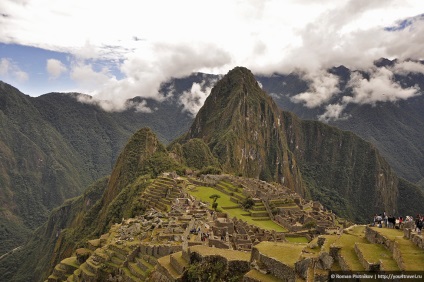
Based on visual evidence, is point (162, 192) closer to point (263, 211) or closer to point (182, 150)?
point (263, 211)

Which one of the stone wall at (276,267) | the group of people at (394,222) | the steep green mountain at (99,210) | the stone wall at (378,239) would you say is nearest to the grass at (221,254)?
the stone wall at (276,267)

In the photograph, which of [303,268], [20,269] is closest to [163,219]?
[303,268]

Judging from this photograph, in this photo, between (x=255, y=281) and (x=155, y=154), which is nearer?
(x=255, y=281)

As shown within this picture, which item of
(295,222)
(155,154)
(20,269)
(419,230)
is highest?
(155,154)

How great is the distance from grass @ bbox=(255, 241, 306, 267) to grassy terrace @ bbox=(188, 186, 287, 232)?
118 ft

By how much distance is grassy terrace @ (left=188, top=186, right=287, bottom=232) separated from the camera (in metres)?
57.9

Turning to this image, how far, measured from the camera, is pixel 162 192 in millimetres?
67500

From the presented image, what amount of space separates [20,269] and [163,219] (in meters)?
120

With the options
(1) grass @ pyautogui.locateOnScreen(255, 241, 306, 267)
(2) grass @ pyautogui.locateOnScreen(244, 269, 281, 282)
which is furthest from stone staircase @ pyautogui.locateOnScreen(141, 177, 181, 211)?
(2) grass @ pyautogui.locateOnScreen(244, 269, 281, 282)

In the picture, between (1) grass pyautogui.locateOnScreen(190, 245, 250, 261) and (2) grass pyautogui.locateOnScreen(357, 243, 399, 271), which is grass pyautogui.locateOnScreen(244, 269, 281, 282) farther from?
(2) grass pyautogui.locateOnScreen(357, 243, 399, 271)

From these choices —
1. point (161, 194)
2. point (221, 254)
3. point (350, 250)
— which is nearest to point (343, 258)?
point (350, 250)

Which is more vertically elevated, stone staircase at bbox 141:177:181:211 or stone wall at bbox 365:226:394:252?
stone wall at bbox 365:226:394:252

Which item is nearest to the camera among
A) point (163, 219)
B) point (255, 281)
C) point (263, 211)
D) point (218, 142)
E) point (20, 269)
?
point (255, 281)

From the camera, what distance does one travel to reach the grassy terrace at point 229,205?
190 ft
